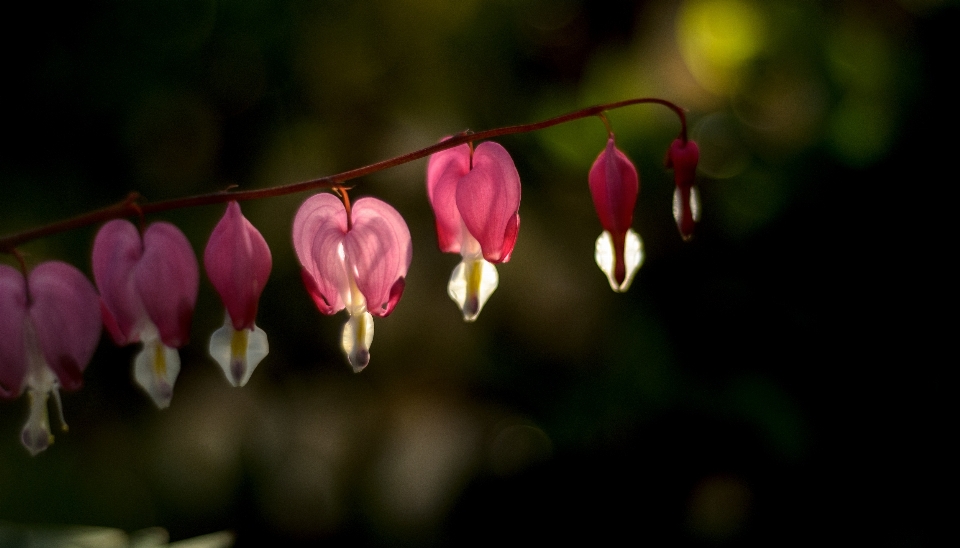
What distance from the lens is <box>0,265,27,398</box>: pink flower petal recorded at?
→ 0.59 metres

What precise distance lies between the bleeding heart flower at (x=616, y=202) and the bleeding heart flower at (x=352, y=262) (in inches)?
6.5

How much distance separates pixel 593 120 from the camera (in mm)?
2043

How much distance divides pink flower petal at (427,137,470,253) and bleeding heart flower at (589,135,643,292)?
0.12m

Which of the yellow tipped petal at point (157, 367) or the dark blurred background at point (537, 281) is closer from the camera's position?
the yellow tipped petal at point (157, 367)

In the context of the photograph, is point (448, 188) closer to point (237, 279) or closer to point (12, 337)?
point (237, 279)

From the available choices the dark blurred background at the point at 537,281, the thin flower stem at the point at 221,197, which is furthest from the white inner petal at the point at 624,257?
the dark blurred background at the point at 537,281

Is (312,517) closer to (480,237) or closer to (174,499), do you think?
(174,499)

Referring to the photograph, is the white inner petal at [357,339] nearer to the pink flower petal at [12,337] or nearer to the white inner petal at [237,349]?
the white inner petal at [237,349]

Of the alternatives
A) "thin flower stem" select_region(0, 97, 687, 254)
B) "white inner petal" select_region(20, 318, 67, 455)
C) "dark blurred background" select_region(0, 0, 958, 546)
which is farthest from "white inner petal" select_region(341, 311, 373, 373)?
"dark blurred background" select_region(0, 0, 958, 546)

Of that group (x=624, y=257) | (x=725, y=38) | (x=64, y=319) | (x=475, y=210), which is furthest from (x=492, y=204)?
(x=725, y=38)

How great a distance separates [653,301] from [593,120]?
0.49 meters

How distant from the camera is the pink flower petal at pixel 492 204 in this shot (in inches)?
25.6

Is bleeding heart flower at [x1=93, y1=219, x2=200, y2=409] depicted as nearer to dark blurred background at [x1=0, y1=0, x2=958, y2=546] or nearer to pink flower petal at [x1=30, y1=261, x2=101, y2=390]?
pink flower petal at [x1=30, y1=261, x2=101, y2=390]

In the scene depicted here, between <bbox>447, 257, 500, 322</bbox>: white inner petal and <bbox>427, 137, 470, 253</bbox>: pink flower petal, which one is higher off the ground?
<bbox>427, 137, 470, 253</bbox>: pink flower petal
